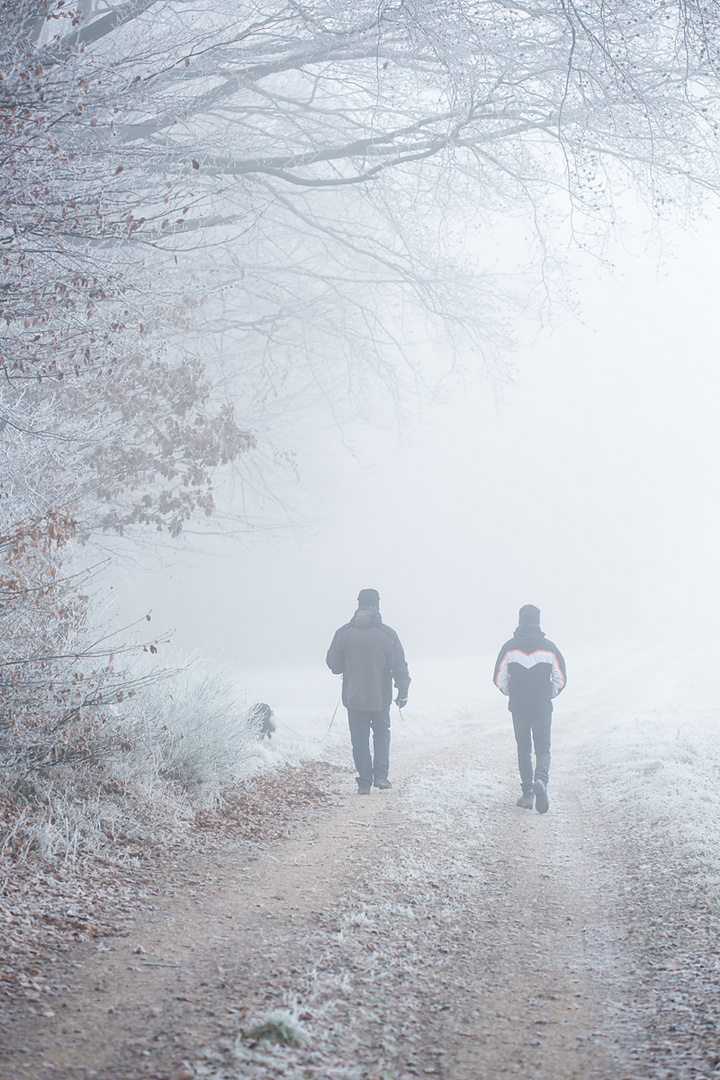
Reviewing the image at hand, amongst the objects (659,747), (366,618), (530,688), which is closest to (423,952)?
(530,688)

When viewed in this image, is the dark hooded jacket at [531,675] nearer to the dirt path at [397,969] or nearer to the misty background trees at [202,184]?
the dirt path at [397,969]

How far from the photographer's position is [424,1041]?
2.83 m

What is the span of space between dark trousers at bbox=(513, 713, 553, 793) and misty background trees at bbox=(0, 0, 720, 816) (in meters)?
4.08

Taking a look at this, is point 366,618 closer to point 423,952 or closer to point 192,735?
point 192,735

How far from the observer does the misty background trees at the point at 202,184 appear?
5.20 metres

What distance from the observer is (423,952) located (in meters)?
3.69

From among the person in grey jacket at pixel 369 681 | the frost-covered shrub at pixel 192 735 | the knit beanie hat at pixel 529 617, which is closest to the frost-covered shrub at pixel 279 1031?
the frost-covered shrub at pixel 192 735

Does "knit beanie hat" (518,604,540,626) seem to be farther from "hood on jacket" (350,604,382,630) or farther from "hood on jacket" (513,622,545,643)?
"hood on jacket" (350,604,382,630)

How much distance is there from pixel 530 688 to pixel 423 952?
13.9 ft

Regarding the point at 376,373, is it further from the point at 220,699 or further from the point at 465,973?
the point at 465,973

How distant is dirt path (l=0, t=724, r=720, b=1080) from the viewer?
8.73 ft

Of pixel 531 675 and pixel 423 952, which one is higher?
pixel 531 675

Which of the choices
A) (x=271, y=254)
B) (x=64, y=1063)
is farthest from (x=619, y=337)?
(x=64, y=1063)

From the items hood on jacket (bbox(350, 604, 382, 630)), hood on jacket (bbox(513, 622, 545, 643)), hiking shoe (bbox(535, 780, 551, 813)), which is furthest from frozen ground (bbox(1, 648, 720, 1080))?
hood on jacket (bbox(350, 604, 382, 630))
